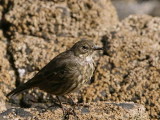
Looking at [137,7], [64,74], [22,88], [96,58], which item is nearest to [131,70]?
[96,58]

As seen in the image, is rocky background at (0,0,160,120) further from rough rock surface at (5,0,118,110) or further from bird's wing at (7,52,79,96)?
bird's wing at (7,52,79,96)

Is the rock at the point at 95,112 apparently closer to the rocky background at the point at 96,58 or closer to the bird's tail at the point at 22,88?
the rocky background at the point at 96,58

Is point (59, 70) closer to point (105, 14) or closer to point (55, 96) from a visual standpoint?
point (55, 96)

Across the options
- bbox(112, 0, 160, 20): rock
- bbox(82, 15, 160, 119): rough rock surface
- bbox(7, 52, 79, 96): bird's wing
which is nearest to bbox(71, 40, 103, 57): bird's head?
bbox(7, 52, 79, 96): bird's wing

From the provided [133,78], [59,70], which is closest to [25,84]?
[59,70]

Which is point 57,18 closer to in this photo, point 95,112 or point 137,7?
point 95,112

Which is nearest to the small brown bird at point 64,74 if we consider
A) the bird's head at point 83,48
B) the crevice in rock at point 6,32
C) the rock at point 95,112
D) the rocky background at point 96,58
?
the bird's head at point 83,48
